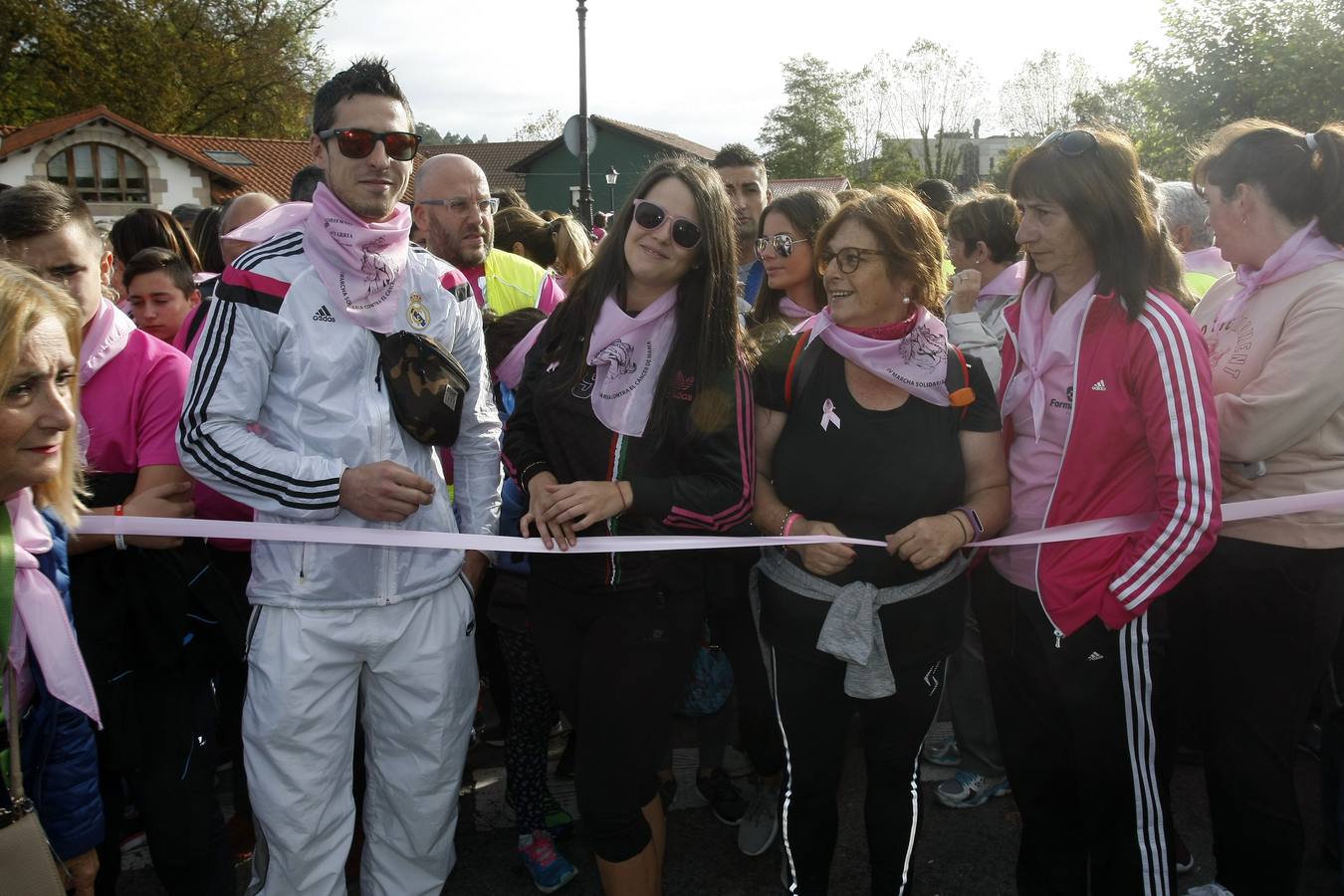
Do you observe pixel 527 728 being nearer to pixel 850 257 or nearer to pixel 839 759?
pixel 839 759

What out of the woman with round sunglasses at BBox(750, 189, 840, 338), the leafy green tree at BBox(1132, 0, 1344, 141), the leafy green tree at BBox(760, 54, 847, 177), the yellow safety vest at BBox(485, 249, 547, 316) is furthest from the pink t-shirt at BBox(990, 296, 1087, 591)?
the leafy green tree at BBox(760, 54, 847, 177)

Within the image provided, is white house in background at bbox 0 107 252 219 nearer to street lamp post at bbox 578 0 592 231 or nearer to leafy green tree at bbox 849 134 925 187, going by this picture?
street lamp post at bbox 578 0 592 231

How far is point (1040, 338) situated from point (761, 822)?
212cm

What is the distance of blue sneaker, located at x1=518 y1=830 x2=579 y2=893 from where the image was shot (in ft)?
11.3

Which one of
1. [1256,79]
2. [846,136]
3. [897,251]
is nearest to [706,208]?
[897,251]

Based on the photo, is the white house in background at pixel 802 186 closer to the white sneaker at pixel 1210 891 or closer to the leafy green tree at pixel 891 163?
the white sneaker at pixel 1210 891

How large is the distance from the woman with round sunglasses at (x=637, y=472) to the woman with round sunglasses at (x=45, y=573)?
113cm

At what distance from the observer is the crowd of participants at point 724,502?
103 inches

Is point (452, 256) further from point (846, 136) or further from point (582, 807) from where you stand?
point (846, 136)

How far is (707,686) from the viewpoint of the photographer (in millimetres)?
3811

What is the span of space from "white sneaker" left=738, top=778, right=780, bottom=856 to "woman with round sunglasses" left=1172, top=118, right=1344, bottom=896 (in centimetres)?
153

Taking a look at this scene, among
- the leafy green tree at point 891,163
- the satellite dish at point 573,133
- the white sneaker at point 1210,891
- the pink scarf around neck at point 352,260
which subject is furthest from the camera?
the leafy green tree at point 891,163

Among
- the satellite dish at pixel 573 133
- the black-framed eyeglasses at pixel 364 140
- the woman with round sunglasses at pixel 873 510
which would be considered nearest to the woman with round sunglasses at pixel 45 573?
the black-framed eyeglasses at pixel 364 140

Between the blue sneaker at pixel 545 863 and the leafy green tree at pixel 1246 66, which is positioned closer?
the blue sneaker at pixel 545 863
